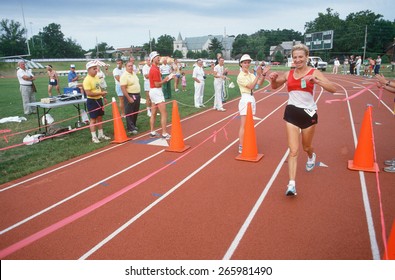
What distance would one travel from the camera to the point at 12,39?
240 ft

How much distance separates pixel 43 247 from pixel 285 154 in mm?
4808

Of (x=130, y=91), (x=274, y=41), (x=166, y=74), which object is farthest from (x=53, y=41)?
(x=130, y=91)

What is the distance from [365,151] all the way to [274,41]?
103 m

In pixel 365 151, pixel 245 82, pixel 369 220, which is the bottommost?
pixel 369 220

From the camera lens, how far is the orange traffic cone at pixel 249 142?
5.74 metres

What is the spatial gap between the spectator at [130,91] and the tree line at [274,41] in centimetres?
4349

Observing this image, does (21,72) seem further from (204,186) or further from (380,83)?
(380,83)

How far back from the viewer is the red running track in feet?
10.6

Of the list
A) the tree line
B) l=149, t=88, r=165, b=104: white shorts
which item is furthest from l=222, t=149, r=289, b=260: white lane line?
the tree line

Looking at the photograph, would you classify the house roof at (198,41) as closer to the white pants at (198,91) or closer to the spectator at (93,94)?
the white pants at (198,91)

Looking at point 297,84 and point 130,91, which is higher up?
point 297,84

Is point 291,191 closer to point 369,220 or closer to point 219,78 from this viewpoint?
point 369,220
